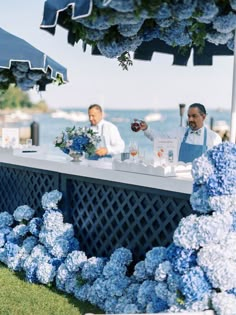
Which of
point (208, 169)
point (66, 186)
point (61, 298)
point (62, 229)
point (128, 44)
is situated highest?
point (128, 44)

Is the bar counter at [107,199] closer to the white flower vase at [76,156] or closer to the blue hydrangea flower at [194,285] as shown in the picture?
the white flower vase at [76,156]

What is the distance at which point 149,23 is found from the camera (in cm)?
425

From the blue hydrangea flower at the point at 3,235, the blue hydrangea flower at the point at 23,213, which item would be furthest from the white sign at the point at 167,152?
the blue hydrangea flower at the point at 3,235

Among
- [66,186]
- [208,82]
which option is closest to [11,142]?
[66,186]

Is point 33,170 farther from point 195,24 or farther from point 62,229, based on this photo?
point 195,24

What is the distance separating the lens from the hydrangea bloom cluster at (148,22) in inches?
137

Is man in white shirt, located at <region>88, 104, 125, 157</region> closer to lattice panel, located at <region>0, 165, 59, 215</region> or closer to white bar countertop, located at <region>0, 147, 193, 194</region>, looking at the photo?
white bar countertop, located at <region>0, 147, 193, 194</region>

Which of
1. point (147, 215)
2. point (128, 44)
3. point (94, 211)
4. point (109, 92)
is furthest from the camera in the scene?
point (109, 92)

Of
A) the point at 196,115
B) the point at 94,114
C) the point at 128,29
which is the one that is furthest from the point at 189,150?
the point at 128,29

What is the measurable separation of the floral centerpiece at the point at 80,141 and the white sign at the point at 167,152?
1019 mm

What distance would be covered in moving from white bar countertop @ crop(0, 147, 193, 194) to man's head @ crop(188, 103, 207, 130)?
0.87m

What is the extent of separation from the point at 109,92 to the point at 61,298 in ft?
159

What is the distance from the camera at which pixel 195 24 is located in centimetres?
394

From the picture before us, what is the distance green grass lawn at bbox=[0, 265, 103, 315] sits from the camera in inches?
180
